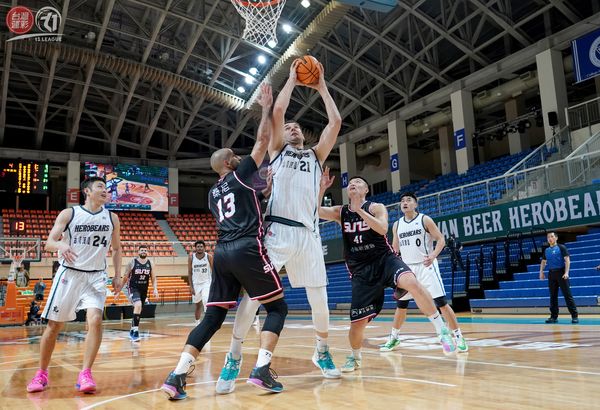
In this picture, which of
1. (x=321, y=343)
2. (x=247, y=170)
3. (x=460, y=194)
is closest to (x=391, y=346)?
(x=321, y=343)

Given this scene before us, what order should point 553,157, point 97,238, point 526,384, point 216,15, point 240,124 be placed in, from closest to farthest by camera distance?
1. point 526,384
2. point 97,238
3. point 553,157
4. point 216,15
5. point 240,124

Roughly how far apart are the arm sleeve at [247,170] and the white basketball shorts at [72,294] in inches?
67.3

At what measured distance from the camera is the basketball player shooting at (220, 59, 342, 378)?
3.87 metres

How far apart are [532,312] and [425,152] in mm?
22316

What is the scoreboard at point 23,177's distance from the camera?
2367cm

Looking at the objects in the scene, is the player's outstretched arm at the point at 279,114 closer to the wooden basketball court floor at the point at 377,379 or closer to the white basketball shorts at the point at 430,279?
the wooden basketball court floor at the point at 377,379

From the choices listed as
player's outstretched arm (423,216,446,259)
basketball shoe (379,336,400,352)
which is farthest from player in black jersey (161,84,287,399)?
player's outstretched arm (423,216,446,259)

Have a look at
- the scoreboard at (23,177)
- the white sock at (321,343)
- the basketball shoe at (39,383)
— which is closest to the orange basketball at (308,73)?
the white sock at (321,343)

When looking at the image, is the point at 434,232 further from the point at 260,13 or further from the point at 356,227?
the point at 260,13

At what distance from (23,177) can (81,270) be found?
74.4ft

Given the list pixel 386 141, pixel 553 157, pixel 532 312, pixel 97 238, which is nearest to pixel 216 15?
pixel 386 141

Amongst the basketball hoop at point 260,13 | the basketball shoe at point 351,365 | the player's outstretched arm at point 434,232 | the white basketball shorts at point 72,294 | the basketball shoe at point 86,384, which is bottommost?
the basketball shoe at point 351,365

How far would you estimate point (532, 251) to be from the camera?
1384cm

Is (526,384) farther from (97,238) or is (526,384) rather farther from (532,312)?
(532,312)
